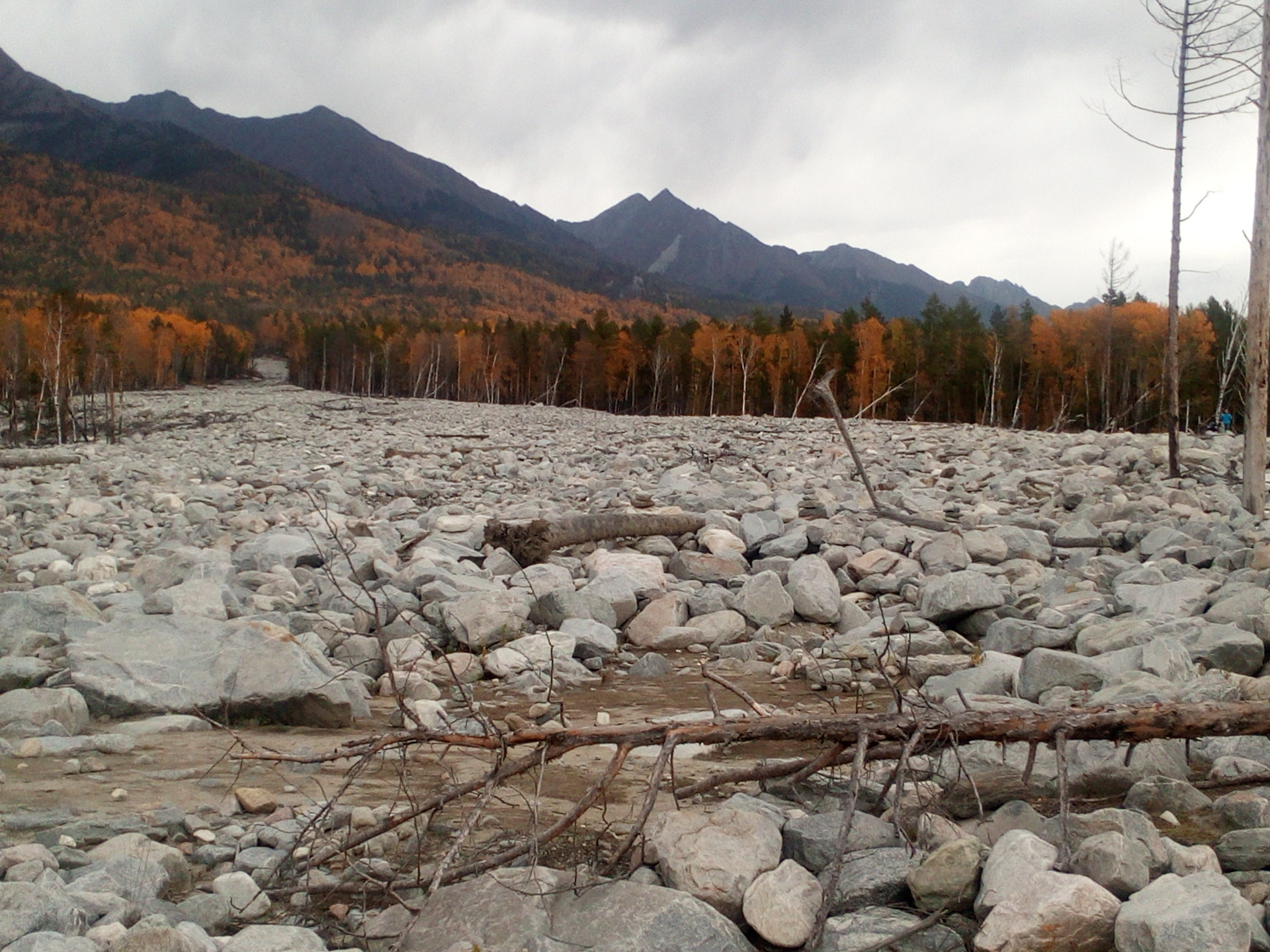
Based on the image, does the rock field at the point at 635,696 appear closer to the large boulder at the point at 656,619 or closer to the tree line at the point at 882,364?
the large boulder at the point at 656,619

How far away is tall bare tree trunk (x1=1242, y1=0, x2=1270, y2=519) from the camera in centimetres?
909

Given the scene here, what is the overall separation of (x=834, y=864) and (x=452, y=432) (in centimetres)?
2351

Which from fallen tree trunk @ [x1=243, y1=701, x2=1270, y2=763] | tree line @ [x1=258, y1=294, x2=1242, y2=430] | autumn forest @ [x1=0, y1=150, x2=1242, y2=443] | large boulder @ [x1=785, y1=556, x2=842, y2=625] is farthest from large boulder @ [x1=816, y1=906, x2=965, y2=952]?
tree line @ [x1=258, y1=294, x2=1242, y2=430]

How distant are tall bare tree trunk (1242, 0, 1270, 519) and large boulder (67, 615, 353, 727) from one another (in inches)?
367

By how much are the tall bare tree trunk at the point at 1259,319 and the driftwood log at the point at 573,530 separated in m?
5.84

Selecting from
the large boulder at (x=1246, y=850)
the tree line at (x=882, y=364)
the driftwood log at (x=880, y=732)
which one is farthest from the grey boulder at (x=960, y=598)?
the tree line at (x=882, y=364)

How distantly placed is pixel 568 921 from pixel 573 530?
600cm

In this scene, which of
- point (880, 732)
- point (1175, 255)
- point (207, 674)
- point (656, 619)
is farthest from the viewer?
point (1175, 255)

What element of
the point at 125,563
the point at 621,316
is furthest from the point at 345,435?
the point at 621,316

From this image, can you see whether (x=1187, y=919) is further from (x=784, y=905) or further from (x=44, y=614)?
(x=44, y=614)

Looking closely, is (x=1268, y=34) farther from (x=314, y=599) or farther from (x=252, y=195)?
Answer: (x=252, y=195)

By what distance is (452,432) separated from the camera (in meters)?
24.9

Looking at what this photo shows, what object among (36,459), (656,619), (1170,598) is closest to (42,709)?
(656,619)

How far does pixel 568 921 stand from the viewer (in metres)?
2.25
